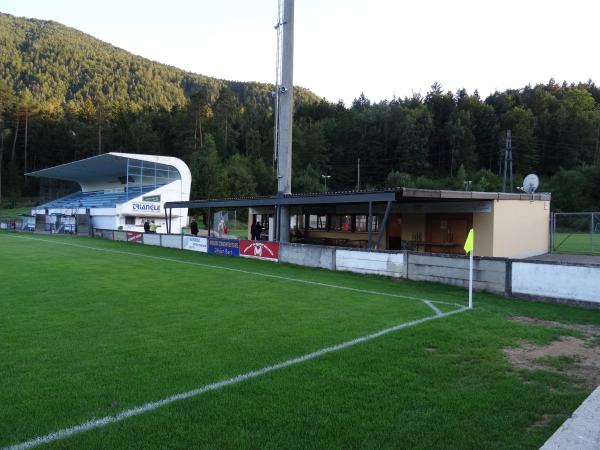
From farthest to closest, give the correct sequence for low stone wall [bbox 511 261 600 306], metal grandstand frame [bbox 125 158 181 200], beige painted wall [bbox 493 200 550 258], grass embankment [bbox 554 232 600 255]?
1. metal grandstand frame [bbox 125 158 181 200]
2. grass embankment [bbox 554 232 600 255]
3. beige painted wall [bbox 493 200 550 258]
4. low stone wall [bbox 511 261 600 306]

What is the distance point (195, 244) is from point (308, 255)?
909 cm

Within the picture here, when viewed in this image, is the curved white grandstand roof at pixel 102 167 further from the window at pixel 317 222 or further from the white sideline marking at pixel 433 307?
the white sideline marking at pixel 433 307

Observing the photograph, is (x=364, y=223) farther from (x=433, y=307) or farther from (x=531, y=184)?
(x=433, y=307)

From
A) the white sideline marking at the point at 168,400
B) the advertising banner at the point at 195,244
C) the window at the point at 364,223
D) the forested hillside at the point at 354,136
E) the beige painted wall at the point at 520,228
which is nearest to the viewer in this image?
the white sideline marking at the point at 168,400

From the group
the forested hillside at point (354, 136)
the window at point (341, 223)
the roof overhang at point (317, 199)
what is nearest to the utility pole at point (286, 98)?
the roof overhang at point (317, 199)

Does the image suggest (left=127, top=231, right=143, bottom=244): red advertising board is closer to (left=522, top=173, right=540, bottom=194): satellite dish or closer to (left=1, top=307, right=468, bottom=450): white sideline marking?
(left=522, top=173, right=540, bottom=194): satellite dish

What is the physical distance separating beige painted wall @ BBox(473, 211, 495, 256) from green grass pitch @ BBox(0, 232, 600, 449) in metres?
9.05

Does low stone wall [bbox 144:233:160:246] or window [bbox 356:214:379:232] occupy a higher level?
window [bbox 356:214:379:232]

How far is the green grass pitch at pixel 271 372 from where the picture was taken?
4078 mm

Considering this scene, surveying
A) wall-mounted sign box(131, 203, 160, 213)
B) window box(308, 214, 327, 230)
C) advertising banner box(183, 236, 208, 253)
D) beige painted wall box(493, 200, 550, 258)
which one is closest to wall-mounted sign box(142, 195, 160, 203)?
wall-mounted sign box(131, 203, 160, 213)

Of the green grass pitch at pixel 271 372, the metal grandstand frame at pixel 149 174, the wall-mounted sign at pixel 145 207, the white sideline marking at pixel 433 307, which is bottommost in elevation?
the white sideline marking at pixel 433 307

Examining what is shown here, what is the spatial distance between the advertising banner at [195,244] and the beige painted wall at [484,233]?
43.3 ft

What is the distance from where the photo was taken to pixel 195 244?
84.4 ft

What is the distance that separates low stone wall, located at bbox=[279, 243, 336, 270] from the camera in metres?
17.9
